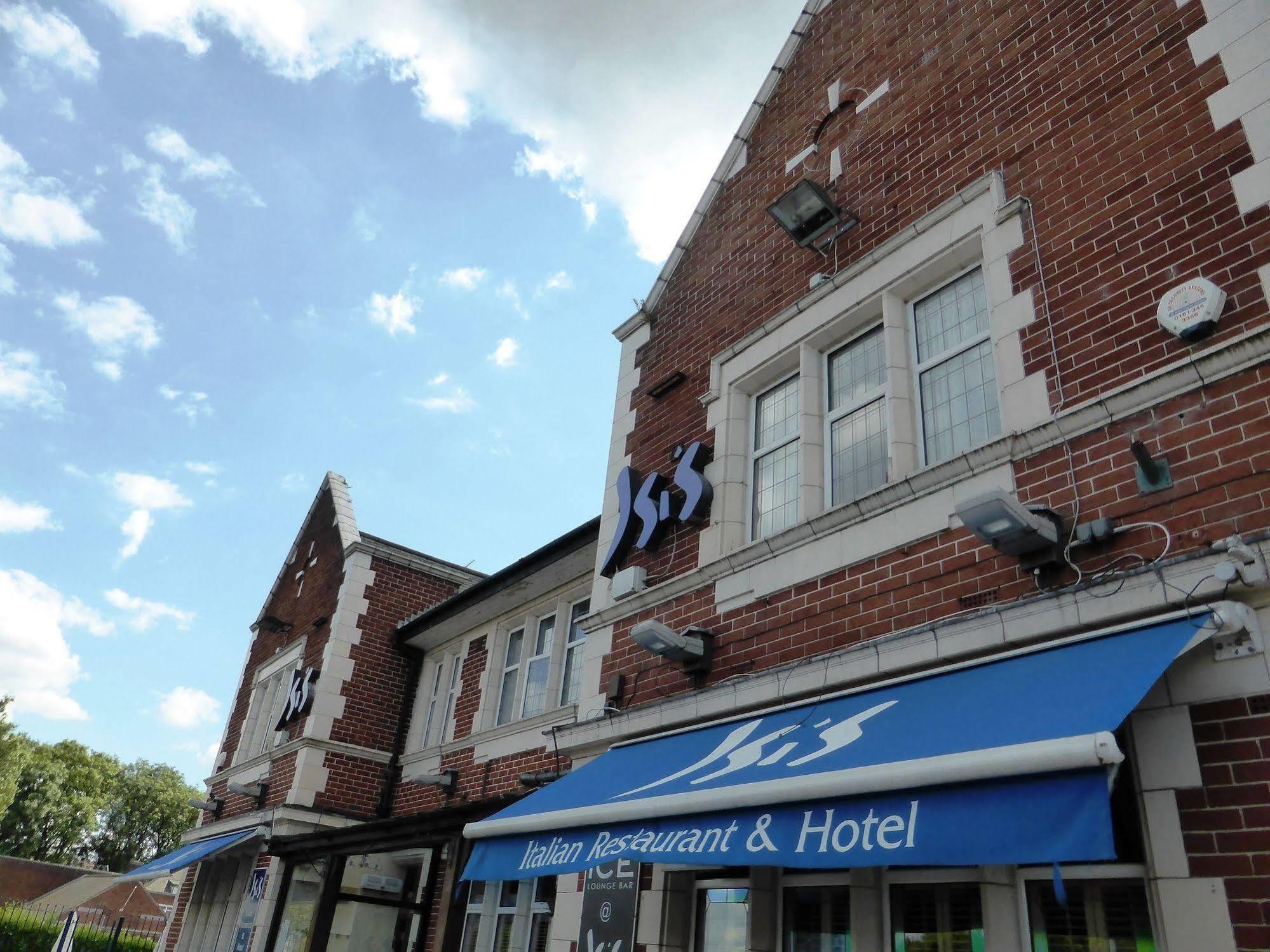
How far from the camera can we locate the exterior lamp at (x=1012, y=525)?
4645mm

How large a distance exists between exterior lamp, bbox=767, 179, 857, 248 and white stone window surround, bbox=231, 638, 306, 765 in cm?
1303

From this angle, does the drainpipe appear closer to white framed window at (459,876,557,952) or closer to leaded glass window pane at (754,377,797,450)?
white framed window at (459,876,557,952)

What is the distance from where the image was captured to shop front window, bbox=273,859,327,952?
13.5 m

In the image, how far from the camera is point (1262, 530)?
4.04m

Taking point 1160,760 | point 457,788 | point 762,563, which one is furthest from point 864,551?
point 457,788

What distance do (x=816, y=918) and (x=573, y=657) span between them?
6.95 meters

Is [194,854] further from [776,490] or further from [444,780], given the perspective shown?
[776,490]

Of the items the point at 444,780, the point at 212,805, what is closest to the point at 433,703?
the point at 444,780

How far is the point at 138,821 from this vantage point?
64.1 meters

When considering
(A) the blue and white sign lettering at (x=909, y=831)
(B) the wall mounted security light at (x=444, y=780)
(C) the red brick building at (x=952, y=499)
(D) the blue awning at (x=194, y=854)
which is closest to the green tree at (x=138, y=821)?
(D) the blue awning at (x=194, y=854)

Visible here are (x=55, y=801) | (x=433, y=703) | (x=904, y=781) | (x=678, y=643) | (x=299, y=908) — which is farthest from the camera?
(x=55, y=801)

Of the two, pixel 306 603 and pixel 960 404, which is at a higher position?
pixel 306 603

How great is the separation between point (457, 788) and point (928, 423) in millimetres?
9240

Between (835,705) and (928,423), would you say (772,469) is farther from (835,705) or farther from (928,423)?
(835,705)
